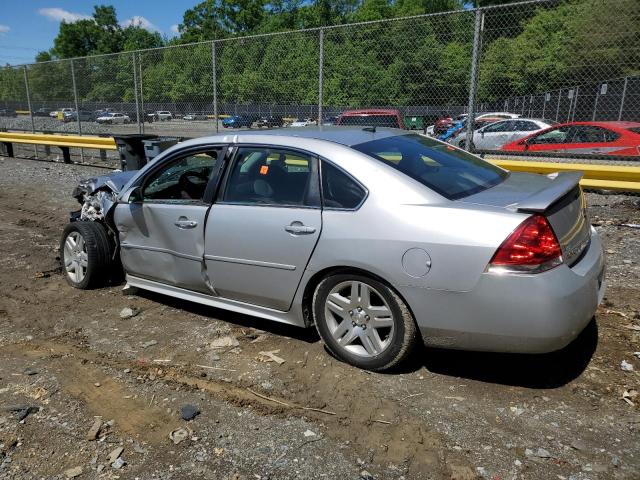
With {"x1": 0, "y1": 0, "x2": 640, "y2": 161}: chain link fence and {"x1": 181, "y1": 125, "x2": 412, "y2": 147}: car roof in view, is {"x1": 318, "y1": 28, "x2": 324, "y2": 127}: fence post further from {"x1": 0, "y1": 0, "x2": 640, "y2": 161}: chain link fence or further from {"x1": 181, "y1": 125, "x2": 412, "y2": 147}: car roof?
{"x1": 181, "y1": 125, "x2": 412, "y2": 147}: car roof

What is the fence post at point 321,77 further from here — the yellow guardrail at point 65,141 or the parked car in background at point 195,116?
the yellow guardrail at point 65,141

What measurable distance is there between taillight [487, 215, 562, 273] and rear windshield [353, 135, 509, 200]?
48 cm

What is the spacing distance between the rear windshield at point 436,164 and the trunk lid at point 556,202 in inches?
4.8

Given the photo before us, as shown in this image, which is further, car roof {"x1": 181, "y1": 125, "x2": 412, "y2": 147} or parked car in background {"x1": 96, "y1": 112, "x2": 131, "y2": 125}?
parked car in background {"x1": 96, "y1": 112, "x2": 131, "y2": 125}

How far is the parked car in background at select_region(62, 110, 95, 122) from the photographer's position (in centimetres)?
1405

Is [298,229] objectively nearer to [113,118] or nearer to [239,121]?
[239,121]

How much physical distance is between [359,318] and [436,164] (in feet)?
3.89

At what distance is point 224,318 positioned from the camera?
4387 millimetres

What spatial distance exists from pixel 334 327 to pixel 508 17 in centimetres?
600

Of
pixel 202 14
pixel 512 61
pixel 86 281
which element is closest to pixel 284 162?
pixel 86 281

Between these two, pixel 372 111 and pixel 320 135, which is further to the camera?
pixel 372 111

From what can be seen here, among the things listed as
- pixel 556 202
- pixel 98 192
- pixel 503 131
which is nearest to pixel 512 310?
pixel 556 202

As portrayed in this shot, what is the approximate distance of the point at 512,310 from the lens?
2.81 metres

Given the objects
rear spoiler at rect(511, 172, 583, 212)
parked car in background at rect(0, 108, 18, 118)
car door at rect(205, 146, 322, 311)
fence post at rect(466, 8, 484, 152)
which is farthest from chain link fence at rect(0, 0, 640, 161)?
car door at rect(205, 146, 322, 311)
